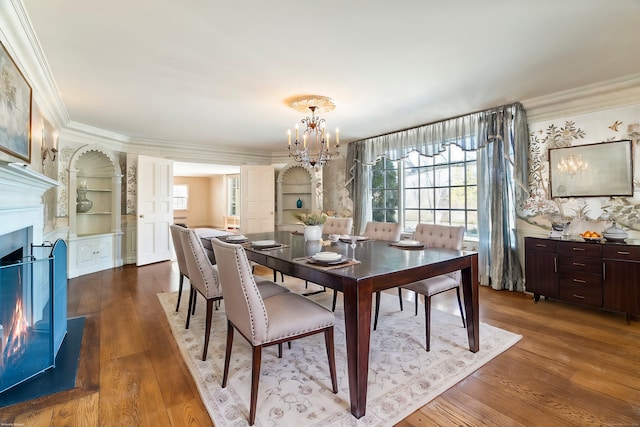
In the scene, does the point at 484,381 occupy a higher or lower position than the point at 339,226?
lower

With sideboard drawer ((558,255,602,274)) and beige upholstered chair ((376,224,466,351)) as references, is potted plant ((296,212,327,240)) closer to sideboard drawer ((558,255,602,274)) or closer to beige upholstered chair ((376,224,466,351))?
beige upholstered chair ((376,224,466,351))

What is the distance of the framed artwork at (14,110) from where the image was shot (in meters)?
2.06

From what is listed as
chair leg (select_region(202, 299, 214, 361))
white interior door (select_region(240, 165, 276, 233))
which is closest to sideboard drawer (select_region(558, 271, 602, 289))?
chair leg (select_region(202, 299, 214, 361))

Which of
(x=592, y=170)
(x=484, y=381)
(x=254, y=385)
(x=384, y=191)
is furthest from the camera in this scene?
(x=384, y=191)

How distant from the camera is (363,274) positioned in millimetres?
1663

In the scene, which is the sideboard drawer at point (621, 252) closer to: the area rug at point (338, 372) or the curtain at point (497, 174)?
the curtain at point (497, 174)

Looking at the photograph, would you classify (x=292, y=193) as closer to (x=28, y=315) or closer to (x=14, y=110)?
(x=14, y=110)

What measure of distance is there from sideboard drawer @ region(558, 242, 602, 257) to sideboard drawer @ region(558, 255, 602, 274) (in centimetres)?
4

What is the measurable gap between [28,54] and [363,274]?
3.12m

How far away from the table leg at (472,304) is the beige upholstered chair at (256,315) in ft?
3.71

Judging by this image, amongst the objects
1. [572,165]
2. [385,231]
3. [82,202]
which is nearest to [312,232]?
[385,231]

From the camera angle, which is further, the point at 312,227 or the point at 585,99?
the point at 585,99

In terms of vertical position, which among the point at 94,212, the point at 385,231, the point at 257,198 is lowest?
the point at 385,231

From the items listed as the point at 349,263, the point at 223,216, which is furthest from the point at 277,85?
the point at 223,216
